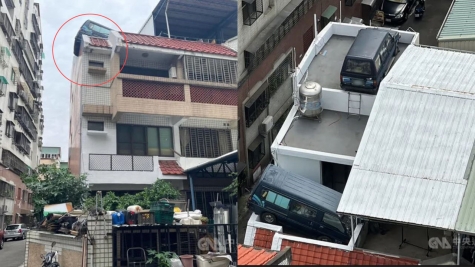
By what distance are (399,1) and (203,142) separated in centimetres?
854

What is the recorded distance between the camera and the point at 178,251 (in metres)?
6.80

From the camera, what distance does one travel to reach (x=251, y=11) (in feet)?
31.9

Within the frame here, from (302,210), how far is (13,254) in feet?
13.3

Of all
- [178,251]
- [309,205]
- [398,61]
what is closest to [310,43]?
[398,61]

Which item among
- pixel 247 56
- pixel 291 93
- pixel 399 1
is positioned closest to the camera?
pixel 247 56

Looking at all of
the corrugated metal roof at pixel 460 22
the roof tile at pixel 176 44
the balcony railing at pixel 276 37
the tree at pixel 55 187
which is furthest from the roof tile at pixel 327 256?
the corrugated metal roof at pixel 460 22

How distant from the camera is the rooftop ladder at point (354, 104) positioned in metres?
10.3

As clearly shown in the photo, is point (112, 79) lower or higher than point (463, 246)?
higher

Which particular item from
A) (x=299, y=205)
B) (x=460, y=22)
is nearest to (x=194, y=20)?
(x=299, y=205)

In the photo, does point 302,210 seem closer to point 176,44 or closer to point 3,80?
point 176,44

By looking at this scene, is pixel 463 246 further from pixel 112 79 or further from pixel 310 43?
pixel 310 43

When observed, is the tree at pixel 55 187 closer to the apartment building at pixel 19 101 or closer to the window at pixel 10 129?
the apartment building at pixel 19 101

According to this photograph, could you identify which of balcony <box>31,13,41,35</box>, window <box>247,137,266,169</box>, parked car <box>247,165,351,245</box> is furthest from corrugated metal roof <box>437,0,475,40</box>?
balcony <box>31,13,41,35</box>

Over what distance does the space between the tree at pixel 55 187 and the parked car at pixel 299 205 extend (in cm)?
315
